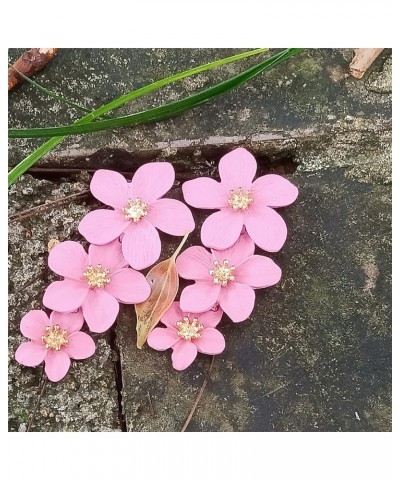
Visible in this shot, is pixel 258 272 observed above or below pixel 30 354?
above

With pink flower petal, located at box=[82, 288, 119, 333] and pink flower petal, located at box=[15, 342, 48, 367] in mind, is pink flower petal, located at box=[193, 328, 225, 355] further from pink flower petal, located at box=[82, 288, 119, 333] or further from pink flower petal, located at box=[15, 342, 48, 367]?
pink flower petal, located at box=[15, 342, 48, 367]

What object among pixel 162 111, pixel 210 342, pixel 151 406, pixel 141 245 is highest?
pixel 162 111

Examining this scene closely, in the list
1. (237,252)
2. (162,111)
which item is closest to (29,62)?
(162,111)

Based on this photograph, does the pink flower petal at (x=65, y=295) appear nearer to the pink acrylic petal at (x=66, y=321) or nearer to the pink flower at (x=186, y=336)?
the pink acrylic petal at (x=66, y=321)

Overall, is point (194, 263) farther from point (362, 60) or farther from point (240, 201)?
point (362, 60)

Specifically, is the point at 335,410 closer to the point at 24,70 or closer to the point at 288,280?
the point at 288,280

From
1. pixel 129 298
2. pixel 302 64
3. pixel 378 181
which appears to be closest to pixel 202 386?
pixel 129 298
